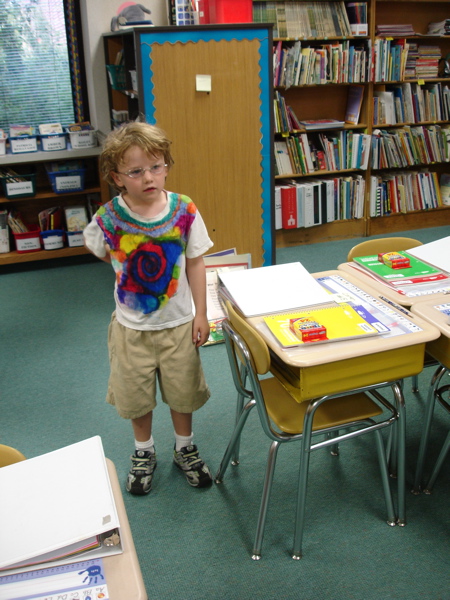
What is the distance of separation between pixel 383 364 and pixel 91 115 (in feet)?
11.7

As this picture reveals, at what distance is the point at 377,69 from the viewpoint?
4.47m

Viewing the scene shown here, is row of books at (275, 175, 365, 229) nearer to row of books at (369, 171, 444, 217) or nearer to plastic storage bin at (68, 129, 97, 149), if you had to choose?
row of books at (369, 171, 444, 217)

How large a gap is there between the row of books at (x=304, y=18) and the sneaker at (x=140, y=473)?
317cm

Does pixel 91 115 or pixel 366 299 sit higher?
pixel 91 115

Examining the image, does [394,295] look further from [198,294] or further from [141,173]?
[141,173]

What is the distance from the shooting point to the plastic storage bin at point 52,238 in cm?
428

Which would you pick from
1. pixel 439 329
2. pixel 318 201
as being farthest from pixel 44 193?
pixel 439 329

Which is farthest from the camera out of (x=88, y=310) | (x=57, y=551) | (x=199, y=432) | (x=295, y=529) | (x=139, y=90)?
(x=88, y=310)

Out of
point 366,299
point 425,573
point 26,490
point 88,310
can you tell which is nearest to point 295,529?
point 425,573

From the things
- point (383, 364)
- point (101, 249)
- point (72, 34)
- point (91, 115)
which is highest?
point (72, 34)

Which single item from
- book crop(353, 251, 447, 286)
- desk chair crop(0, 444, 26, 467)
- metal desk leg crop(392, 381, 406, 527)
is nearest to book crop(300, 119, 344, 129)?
book crop(353, 251, 447, 286)

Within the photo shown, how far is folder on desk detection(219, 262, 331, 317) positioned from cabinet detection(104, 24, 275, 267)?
1.56 m

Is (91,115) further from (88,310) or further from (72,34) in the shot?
(88,310)

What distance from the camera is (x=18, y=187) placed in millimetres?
4105
